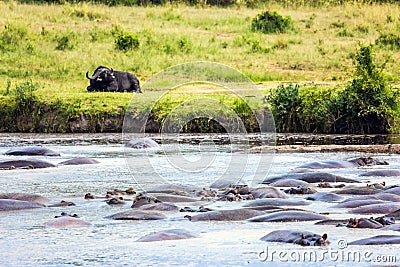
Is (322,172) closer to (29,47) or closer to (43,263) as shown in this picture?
(43,263)

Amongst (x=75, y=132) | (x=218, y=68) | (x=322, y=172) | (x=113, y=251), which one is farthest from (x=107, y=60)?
(x=113, y=251)

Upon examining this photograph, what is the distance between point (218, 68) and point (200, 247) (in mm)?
19019

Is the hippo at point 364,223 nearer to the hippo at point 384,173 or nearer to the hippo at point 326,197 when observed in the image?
the hippo at point 326,197

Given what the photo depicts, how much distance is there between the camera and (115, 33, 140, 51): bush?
1198 inches

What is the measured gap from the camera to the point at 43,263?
8.45m

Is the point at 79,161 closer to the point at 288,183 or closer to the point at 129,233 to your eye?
the point at 288,183

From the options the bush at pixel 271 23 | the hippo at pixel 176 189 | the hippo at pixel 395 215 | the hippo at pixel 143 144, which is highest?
the bush at pixel 271 23

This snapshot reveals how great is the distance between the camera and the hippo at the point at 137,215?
10.3m

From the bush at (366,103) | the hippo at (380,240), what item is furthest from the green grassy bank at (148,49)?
the hippo at (380,240)

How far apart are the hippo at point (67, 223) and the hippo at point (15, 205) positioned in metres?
1.02

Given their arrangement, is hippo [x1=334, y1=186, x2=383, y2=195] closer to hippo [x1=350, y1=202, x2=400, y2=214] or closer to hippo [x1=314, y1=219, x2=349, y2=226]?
hippo [x1=350, y1=202, x2=400, y2=214]

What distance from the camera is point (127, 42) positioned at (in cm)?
3048

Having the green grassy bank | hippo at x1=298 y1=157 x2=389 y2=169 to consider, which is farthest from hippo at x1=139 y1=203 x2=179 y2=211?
the green grassy bank

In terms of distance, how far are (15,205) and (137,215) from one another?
5.49 feet
